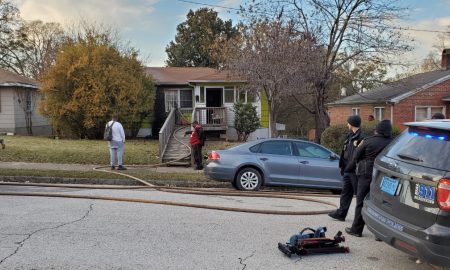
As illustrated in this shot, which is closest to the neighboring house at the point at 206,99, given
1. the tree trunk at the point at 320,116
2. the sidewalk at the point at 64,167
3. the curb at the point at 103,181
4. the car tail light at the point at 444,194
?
the tree trunk at the point at 320,116

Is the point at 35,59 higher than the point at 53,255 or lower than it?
higher

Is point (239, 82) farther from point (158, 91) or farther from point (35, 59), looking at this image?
point (35, 59)

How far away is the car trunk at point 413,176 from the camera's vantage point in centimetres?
433

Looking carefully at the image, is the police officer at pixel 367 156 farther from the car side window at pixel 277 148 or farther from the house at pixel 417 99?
the house at pixel 417 99

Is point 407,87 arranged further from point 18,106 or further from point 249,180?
point 18,106

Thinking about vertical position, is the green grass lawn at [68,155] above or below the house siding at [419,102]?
below

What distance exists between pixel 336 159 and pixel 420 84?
18.7 meters

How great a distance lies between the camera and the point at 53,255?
534 centimetres

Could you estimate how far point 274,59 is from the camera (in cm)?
1962

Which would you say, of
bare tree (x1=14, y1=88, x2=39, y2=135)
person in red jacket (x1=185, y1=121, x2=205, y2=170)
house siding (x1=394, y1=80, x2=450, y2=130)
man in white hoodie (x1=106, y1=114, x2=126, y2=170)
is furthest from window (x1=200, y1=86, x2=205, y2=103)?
man in white hoodie (x1=106, y1=114, x2=126, y2=170)

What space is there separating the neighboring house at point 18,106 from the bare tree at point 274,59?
13.4 metres

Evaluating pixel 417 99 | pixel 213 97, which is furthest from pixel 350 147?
pixel 417 99

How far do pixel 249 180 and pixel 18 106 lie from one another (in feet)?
66.6

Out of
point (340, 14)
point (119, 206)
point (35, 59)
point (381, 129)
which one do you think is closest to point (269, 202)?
point (119, 206)
